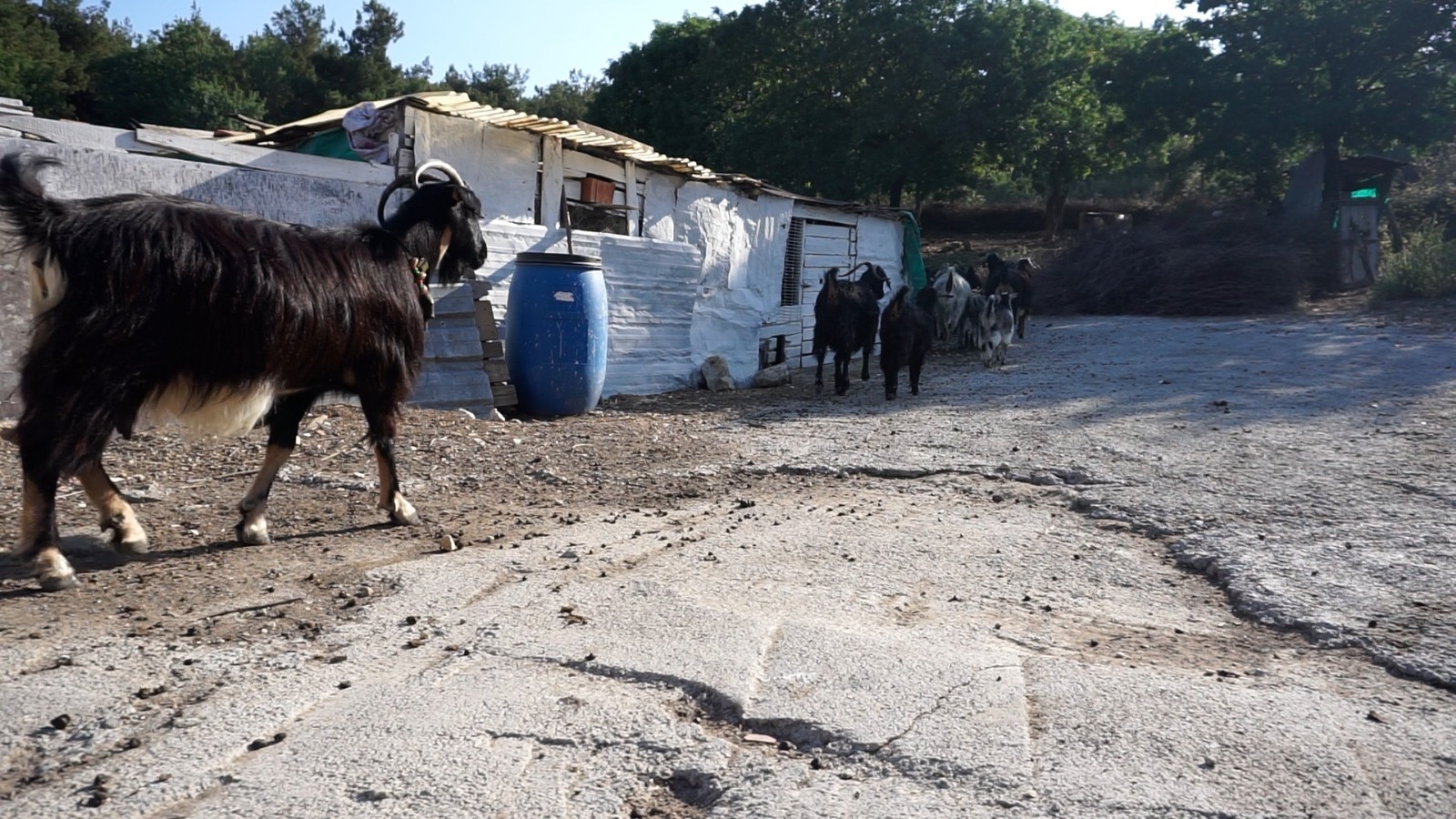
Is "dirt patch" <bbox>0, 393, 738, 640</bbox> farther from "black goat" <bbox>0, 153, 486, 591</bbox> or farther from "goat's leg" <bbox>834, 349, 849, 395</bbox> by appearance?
"goat's leg" <bbox>834, 349, 849, 395</bbox>

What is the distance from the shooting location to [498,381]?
9359 mm

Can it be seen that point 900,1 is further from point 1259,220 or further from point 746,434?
point 746,434

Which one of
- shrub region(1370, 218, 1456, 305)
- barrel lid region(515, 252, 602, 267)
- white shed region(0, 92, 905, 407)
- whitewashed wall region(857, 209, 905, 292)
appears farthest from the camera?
shrub region(1370, 218, 1456, 305)

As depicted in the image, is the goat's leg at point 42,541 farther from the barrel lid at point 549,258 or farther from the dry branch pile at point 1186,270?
the dry branch pile at point 1186,270

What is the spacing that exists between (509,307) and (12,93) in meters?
25.3

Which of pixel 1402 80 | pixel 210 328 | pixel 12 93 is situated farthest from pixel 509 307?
pixel 12 93

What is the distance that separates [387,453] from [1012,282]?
13.2 meters

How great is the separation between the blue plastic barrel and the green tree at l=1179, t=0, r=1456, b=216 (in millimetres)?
19291

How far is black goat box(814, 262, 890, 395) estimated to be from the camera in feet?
39.5

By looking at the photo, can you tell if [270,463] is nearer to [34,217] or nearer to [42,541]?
[42,541]

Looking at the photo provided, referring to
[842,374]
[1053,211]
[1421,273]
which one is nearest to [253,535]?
[842,374]

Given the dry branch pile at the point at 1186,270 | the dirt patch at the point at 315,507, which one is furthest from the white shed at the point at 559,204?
the dry branch pile at the point at 1186,270

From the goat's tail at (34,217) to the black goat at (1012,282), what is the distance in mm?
13563

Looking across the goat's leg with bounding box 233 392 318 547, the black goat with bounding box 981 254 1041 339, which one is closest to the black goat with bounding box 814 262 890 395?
the black goat with bounding box 981 254 1041 339
